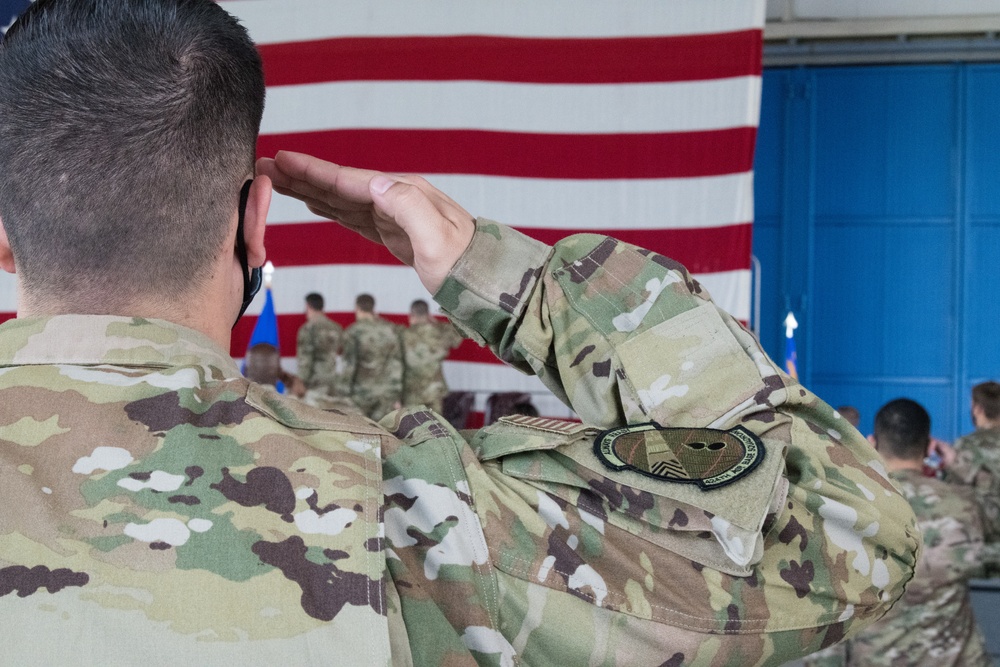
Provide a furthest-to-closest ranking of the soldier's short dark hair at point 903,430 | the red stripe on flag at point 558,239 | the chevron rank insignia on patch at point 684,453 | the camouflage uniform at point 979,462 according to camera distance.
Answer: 1. the red stripe on flag at point 558,239
2. the camouflage uniform at point 979,462
3. the soldier's short dark hair at point 903,430
4. the chevron rank insignia on patch at point 684,453

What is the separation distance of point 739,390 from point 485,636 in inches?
12.6

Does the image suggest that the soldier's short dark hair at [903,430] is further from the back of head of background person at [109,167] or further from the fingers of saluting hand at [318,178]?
the back of head of background person at [109,167]

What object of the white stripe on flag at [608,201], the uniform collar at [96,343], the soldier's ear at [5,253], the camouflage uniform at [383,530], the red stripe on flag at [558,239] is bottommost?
the camouflage uniform at [383,530]

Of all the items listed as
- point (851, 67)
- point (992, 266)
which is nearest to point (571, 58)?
point (851, 67)

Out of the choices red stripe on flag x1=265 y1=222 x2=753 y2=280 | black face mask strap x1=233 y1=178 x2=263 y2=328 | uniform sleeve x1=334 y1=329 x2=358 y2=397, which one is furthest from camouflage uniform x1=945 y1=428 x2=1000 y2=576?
uniform sleeve x1=334 y1=329 x2=358 y2=397

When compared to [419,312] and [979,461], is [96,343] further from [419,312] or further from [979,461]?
[419,312]

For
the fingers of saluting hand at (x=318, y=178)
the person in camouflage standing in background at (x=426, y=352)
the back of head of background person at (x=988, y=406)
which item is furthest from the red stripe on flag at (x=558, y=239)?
the fingers of saluting hand at (x=318, y=178)

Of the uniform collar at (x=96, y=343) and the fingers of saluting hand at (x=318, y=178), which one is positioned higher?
the fingers of saluting hand at (x=318, y=178)

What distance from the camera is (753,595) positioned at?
2.46 ft

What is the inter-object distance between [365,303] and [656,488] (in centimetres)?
629

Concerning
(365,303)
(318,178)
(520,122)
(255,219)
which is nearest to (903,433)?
(318,178)

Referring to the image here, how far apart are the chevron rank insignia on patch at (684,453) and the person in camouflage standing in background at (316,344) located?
6252mm

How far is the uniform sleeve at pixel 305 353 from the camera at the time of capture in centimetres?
687

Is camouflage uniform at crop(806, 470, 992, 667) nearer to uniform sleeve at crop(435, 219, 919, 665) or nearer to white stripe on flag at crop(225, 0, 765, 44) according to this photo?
uniform sleeve at crop(435, 219, 919, 665)
